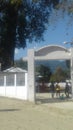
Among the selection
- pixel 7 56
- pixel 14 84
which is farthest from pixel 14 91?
pixel 7 56

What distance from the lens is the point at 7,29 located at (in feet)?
160

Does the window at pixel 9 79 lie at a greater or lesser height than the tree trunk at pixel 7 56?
lesser

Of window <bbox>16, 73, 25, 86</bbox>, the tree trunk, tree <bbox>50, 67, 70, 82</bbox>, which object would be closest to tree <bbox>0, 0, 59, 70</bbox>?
the tree trunk

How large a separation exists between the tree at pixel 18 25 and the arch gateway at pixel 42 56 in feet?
38.3

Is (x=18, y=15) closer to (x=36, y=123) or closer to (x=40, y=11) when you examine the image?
(x=40, y=11)

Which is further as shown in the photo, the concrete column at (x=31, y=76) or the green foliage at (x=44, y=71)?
the green foliage at (x=44, y=71)

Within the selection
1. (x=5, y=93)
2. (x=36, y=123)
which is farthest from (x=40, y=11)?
(x=36, y=123)

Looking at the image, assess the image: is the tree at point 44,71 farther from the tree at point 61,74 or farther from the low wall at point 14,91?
the low wall at point 14,91

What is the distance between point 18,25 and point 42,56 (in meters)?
15.4

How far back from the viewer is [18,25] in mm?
49469

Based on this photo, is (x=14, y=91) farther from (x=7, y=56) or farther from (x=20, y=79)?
(x=7, y=56)

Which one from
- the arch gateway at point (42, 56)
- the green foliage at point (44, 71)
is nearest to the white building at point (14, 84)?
the arch gateway at point (42, 56)

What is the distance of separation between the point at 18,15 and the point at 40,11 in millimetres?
2271

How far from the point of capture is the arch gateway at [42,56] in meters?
34.2
